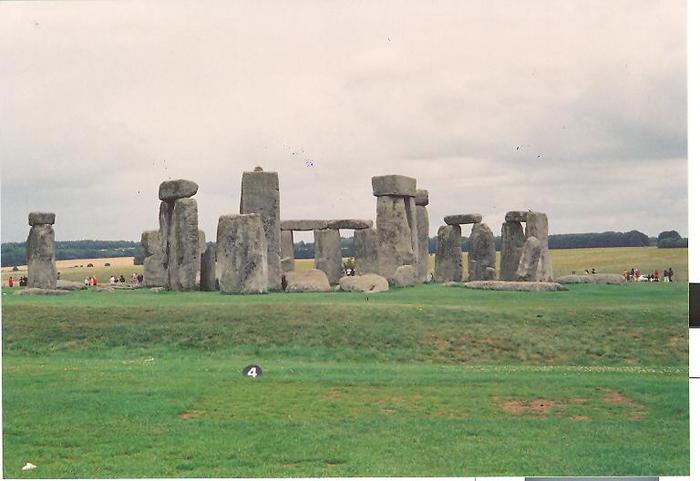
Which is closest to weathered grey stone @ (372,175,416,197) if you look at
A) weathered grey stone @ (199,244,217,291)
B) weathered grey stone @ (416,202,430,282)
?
weathered grey stone @ (416,202,430,282)

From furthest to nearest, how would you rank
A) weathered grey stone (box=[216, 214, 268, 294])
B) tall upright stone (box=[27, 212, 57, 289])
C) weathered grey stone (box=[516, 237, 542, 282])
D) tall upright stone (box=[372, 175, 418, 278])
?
tall upright stone (box=[372, 175, 418, 278]) < weathered grey stone (box=[516, 237, 542, 282]) < tall upright stone (box=[27, 212, 57, 289]) < weathered grey stone (box=[216, 214, 268, 294])

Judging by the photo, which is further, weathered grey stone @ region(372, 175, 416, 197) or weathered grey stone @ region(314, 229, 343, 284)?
weathered grey stone @ region(314, 229, 343, 284)

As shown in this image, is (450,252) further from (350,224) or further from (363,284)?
(363,284)

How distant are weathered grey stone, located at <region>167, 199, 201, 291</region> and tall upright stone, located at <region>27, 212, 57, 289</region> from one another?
346 cm

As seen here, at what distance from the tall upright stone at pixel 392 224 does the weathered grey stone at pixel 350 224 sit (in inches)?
80.2

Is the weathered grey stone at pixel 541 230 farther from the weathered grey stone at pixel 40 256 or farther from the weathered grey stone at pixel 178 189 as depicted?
the weathered grey stone at pixel 40 256

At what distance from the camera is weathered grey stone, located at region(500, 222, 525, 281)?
3403 centimetres

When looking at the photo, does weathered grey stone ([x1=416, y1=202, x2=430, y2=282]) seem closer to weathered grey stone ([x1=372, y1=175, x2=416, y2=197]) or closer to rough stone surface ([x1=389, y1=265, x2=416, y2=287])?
weathered grey stone ([x1=372, y1=175, x2=416, y2=197])

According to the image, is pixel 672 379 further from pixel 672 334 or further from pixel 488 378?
pixel 488 378

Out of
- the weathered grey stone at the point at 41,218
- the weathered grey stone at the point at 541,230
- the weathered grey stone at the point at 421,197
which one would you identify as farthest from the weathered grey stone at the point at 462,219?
the weathered grey stone at the point at 41,218

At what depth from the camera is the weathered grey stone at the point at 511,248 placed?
34031 millimetres

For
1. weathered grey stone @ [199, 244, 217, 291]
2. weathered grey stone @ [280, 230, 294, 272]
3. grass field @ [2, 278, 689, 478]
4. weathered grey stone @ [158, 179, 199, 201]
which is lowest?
grass field @ [2, 278, 689, 478]

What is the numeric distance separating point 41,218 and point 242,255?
6.09m

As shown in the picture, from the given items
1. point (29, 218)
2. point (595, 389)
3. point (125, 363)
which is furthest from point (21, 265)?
point (595, 389)
